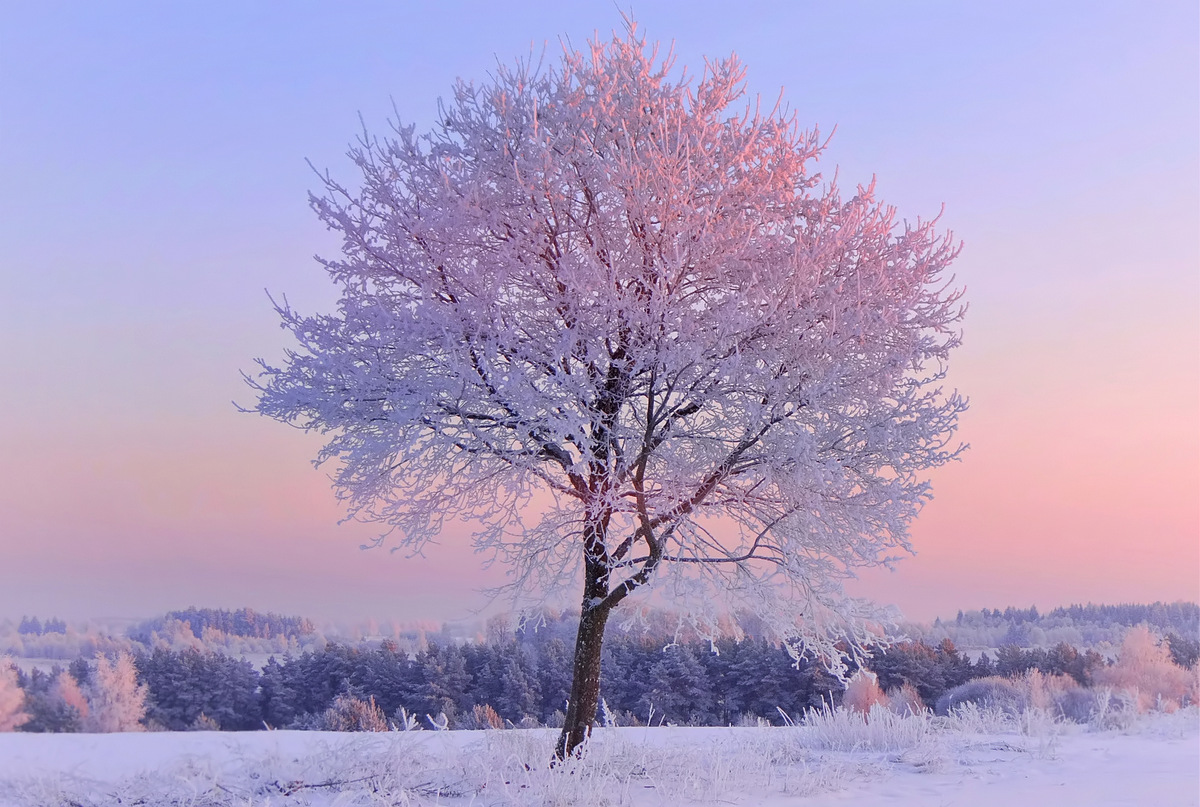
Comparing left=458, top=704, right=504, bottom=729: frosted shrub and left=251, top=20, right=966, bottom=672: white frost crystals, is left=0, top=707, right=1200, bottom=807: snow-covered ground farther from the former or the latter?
left=458, top=704, right=504, bottom=729: frosted shrub

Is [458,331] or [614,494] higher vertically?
[458,331]

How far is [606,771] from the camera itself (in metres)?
8.39

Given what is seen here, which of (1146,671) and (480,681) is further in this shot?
(480,681)

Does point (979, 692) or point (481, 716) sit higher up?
point (979, 692)

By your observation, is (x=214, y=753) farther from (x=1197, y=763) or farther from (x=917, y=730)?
(x=1197, y=763)

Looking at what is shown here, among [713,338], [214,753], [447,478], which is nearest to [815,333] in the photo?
[713,338]

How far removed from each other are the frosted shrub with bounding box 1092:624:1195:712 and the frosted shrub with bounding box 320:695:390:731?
20237mm

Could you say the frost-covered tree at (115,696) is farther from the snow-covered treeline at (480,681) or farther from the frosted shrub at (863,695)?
the frosted shrub at (863,695)

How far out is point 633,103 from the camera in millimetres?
9086

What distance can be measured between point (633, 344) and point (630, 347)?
0.04 meters

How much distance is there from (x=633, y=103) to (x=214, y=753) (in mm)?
8731

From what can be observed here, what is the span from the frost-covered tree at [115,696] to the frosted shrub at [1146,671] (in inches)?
1196

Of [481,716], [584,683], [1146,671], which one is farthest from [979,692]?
[584,683]

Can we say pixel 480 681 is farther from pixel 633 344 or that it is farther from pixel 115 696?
pixel 633 344
